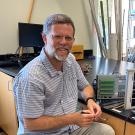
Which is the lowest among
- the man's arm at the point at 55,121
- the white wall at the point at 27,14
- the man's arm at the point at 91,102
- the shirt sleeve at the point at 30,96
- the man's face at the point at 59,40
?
the man's arm at the point at 55,121

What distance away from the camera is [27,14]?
280 cm

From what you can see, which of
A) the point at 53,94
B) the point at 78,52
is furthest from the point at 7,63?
the point at 53,94

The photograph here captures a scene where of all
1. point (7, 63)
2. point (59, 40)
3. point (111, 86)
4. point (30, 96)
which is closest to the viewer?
point (30, 96)

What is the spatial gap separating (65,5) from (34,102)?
7.13ft

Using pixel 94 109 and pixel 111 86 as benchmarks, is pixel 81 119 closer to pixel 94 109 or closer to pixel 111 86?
pixel 94 109

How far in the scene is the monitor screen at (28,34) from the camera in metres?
2.66

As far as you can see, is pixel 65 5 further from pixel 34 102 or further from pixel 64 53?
pixel 34 102

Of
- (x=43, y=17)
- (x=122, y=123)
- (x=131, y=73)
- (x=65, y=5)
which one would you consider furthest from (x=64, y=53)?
(x=65, y=5)

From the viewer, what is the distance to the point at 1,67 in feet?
7.89

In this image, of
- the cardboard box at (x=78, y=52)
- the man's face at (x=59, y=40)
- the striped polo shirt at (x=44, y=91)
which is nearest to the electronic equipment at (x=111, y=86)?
the striped polo shirt at (x=44, y=91)

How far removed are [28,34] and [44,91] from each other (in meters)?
1.50

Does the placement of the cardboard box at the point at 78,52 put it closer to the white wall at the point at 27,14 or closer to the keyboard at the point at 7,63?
the white wall at the point at 27,14

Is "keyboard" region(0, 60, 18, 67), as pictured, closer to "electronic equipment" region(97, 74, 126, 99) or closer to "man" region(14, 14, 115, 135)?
"man" region(14, 14, 115, 135)

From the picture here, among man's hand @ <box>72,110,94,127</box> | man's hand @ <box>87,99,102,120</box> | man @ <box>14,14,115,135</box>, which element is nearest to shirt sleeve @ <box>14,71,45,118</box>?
man @ <box>14,14,115,135</box>
